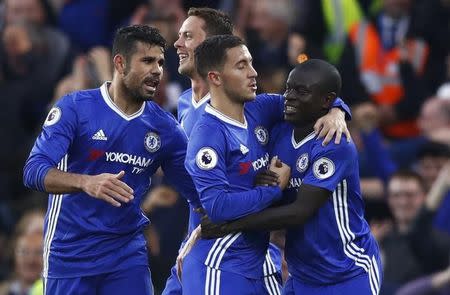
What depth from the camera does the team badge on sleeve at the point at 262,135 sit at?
320 inches

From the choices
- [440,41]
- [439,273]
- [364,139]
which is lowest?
[439,273]

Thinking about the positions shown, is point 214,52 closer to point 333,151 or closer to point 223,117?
Result: point 223,117

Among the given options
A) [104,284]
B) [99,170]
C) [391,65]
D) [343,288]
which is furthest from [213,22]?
[391,65]

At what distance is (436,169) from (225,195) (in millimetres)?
4743

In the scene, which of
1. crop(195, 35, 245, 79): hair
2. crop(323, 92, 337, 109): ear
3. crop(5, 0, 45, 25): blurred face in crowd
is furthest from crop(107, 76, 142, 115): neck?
crop(5, 0, 45, 25): blurred face in crowd

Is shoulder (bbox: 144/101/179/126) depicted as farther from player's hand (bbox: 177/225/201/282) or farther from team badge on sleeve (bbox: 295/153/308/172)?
team badge on sleeve (bbox: 295/153/308/172)

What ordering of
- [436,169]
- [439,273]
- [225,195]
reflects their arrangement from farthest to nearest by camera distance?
[436,169] → [439,273] → [225,195]

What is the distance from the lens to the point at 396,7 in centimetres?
1323

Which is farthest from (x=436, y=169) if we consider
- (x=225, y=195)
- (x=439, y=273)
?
(x=225, y=195)

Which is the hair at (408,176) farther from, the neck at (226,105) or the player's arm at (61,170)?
the player's arm at (61,170)

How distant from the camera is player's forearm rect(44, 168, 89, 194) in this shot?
A: 7898 mm

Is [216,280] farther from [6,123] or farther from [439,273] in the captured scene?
[6,123]

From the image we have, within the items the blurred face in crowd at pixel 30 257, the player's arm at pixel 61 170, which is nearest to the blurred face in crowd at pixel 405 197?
the blurred face in crowd at pixel 30 257

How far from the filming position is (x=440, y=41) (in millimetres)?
13469
